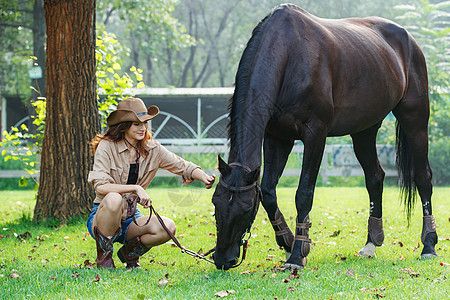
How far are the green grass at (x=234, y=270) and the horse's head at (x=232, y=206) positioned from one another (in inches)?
8.4

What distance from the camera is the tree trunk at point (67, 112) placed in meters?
6.83

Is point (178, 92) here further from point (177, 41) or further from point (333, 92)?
point (333, 92)

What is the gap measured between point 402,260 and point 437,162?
435 inches

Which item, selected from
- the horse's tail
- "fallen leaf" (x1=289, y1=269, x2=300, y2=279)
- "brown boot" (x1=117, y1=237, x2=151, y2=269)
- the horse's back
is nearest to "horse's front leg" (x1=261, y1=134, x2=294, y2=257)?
the horse's back

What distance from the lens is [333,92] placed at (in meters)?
4.68

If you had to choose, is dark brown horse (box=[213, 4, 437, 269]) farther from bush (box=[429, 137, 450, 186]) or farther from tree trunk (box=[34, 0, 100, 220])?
bush (box=[429, 137, 450, 186])

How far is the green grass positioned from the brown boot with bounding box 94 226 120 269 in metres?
0.16

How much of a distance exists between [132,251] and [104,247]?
0.28 m

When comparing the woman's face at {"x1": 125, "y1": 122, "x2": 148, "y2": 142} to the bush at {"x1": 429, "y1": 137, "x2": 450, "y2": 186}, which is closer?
the woman's face at {"x1": 125, "y1": 122, "x2": 148, "y2": 142}

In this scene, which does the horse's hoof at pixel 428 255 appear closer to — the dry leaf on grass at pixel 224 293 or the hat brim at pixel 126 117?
the dry leaf on grass at pixel 224 293

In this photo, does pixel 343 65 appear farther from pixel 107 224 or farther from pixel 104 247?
pixel 104 247

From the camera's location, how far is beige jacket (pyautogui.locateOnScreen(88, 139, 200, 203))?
420 cm

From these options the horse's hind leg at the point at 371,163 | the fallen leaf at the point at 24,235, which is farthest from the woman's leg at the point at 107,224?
the horse's hind leg at the point at 371,163

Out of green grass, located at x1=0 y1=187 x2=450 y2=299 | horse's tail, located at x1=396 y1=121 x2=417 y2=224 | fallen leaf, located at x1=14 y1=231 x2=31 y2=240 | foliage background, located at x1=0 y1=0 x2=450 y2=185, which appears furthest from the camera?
foliage background, located at x1=0 y1=0 x2=450 y2=185
